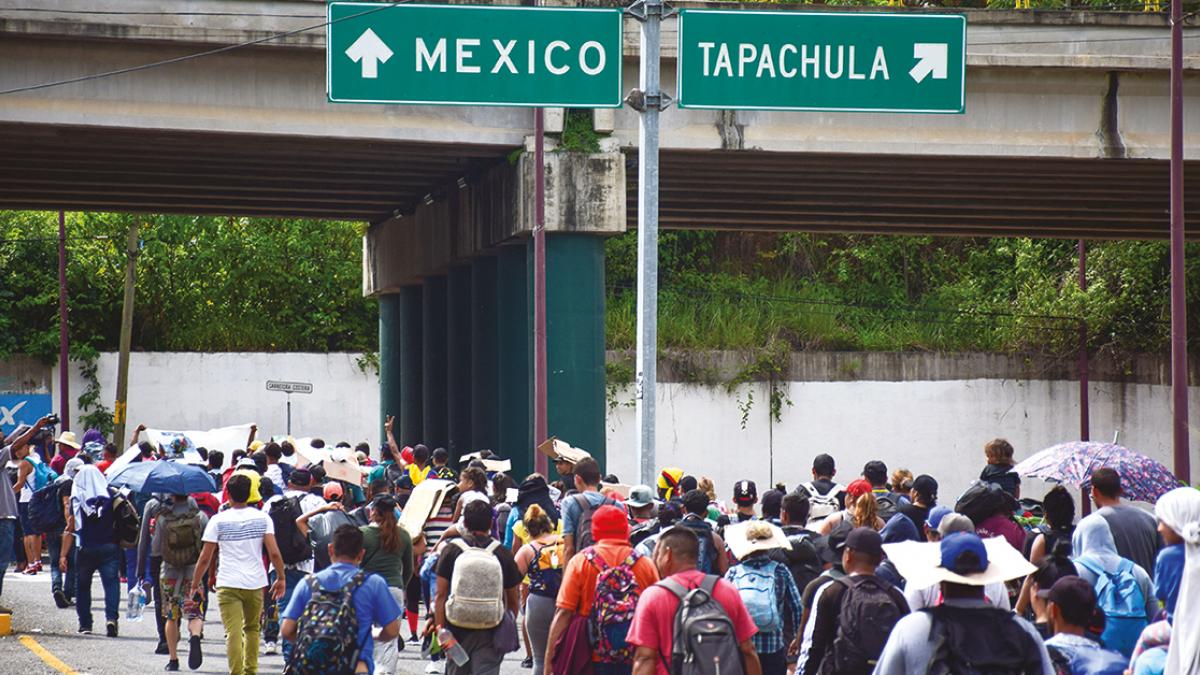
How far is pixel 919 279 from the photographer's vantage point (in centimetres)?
4691

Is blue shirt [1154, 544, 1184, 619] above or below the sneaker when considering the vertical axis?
above

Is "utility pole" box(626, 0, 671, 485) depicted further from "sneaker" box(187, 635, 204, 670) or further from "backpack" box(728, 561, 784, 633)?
"sneaker" box(187, 635, 204, 670)

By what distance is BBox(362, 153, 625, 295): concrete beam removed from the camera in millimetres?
24000

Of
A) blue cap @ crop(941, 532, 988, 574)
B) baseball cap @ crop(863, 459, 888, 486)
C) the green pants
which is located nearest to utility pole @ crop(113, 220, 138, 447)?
the green pants

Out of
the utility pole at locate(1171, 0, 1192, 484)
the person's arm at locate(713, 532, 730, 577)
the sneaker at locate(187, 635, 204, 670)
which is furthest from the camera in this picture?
the utility pole at locate(1171, 0, 1192, 484)

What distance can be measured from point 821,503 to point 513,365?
14776mm

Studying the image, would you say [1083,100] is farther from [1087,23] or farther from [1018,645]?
[1018,645]

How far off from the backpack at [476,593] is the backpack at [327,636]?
3.44 ft

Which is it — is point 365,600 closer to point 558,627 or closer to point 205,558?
point 558,627

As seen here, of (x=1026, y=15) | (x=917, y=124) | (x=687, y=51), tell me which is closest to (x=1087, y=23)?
(x=1026, y=15)

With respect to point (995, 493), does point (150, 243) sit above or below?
above

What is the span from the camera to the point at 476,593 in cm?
1011

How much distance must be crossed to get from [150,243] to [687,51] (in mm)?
36258

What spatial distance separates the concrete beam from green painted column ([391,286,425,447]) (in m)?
1.84
